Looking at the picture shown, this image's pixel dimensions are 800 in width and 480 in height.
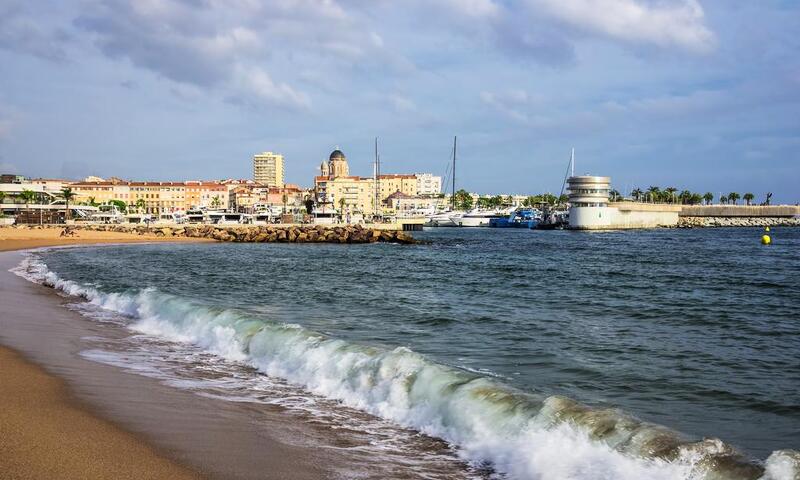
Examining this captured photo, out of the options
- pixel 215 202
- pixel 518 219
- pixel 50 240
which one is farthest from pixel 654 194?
pixel 50 240

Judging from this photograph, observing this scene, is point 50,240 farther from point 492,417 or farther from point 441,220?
point 441,220

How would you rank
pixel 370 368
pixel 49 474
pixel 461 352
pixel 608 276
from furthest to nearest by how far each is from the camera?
pixel 608 276
pixel 461 352
pixel 370 368
pixel 49 474

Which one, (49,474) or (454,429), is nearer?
(49,474)

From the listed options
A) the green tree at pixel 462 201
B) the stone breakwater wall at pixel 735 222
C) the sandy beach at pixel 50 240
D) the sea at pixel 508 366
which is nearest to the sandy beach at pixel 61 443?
the sea at pixel 508 366

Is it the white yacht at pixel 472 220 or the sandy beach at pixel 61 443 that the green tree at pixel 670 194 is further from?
the sandy beach at pixel 61 443

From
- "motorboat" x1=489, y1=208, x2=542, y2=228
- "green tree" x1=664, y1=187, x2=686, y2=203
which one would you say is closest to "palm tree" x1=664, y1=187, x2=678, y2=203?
"green tree" x1=664, y1=187, x2=686, y2=203

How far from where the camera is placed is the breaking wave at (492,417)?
570 cm

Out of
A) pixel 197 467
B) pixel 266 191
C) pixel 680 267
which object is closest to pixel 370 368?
pixel 197 467

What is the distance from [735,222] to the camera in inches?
5920

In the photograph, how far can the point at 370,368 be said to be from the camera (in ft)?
30.6

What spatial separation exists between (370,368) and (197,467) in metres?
4.05

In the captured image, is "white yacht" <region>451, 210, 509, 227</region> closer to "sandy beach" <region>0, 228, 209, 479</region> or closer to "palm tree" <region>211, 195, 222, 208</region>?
"palm tree" <region>211, 195, 222, 208</region>

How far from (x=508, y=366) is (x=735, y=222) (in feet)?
517

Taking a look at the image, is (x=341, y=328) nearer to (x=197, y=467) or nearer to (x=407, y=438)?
(x=407, y=438)
